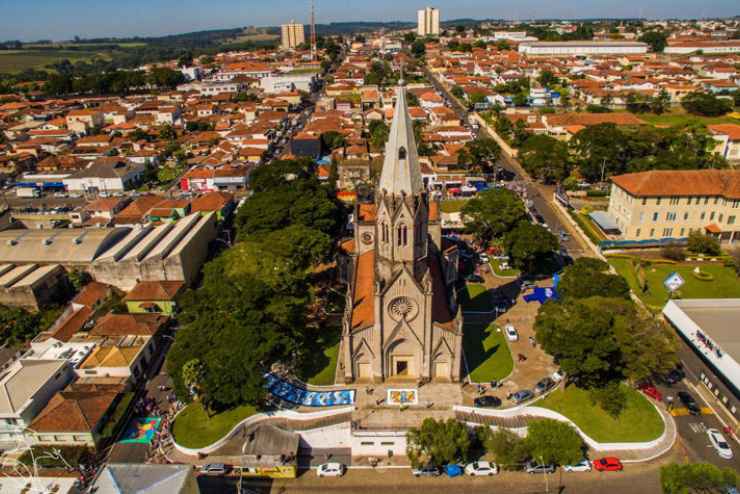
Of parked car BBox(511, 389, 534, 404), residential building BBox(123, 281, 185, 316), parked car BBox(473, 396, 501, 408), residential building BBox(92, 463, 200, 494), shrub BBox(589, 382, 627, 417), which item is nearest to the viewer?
residential building BBox(92, 463, 200, 494)

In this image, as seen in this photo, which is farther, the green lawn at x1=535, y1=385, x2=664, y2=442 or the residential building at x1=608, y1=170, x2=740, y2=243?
the residential building at x1=608, y1=170, x2=740, y2=243

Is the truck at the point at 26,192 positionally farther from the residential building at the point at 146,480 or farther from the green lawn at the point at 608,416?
the green lawn at the point at 608,416

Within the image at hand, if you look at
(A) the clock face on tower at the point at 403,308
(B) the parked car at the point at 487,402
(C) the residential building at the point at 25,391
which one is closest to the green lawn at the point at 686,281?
(B) the parked car at the point at 487,402

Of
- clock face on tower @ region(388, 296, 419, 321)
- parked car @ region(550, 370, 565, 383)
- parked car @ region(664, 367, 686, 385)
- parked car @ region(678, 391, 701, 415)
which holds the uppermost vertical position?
clock face on tower @ region(388, 296, 419, 321)

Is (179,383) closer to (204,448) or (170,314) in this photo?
(204,448)

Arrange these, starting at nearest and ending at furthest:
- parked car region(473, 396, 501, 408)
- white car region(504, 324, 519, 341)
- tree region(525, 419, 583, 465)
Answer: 1. tree region(525, 419, 583, 465)
2. parked car region(473, 396, 501, 408)
3. white car region(504, 324, 519, 341)

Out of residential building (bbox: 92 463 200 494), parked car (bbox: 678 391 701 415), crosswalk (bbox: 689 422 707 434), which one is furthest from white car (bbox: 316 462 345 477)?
parked car (bbox: 678 391 701 415)

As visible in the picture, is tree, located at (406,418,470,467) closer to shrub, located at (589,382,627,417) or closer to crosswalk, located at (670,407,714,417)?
shrub, located at (589,382,627,417)

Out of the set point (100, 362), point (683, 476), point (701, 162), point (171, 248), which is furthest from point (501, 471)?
point (701, 162)
